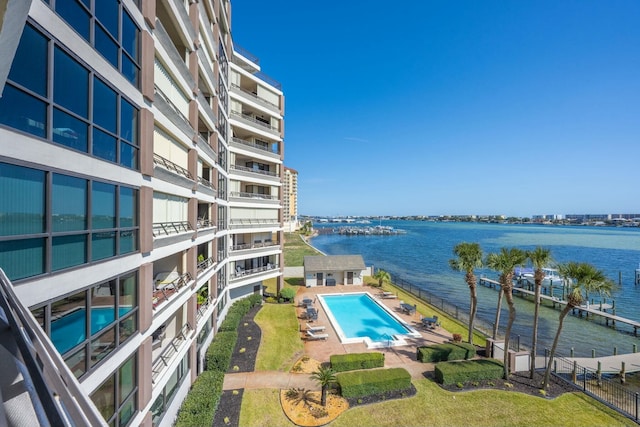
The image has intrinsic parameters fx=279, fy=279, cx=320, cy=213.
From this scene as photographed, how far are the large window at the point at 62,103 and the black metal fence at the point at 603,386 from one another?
84.7 feet

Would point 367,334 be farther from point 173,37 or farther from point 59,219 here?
point 173,37

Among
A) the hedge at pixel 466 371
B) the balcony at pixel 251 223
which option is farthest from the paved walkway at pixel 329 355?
the balcony at pixel 251 223

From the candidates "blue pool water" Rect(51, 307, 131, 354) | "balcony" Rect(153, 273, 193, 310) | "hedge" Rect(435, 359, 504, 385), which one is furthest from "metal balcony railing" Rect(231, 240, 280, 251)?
"hedge" Rect(435, 359, 504, 385)

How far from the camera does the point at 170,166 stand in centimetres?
1315

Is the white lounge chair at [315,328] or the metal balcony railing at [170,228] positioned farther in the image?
the white lounge chair at [315,328]

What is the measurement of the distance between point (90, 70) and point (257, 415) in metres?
15.4

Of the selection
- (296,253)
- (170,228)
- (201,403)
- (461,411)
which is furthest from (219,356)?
(296,253)

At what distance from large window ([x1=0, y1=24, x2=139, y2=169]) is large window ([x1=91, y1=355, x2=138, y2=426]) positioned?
20.8 ft

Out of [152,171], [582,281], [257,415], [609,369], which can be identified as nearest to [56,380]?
[152,171]

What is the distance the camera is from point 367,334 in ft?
78.9

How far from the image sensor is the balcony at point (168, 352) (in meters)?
11.3

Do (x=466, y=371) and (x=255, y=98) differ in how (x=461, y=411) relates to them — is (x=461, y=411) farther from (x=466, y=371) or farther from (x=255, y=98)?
(x=255, y=98)

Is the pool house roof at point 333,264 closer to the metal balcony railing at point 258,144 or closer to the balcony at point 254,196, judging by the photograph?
the balcony at point 254,196

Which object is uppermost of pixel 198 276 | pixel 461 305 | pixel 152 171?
pixel 152 171
